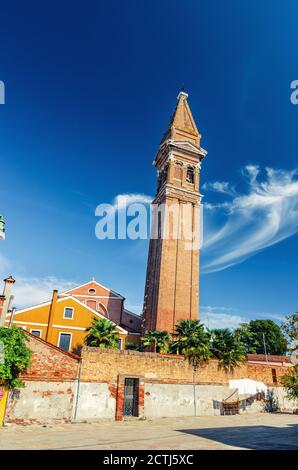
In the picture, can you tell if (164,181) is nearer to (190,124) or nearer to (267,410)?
(190,124)

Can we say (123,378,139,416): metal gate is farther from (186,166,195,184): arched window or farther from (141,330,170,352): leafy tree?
(186,166,195,184): arched window

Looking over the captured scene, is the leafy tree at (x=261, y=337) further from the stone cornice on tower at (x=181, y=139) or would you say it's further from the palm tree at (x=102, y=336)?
the palm tree at (x=102, y=336)

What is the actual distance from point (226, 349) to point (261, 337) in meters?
32.6

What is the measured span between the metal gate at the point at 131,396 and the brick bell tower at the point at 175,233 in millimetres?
9848

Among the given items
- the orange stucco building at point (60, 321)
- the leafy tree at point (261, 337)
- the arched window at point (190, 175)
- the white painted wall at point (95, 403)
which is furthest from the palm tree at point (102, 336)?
the leafy tree at point (261, 337)

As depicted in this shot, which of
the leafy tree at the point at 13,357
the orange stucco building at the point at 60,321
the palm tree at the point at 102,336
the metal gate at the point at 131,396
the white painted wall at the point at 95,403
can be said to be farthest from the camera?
Answer: the orange stucco building at the point at 60,321

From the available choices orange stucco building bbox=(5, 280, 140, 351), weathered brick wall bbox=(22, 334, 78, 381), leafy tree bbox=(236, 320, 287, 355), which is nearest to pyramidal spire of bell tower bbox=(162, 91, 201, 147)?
orange stucco building bbox=(5, 280, 140, 351)

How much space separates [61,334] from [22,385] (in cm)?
1320

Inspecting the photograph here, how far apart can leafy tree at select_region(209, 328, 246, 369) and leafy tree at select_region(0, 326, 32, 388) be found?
14076mm

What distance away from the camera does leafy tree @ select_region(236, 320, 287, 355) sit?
51.7m

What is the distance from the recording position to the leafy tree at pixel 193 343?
2253 centimetres

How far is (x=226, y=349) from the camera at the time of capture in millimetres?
24016

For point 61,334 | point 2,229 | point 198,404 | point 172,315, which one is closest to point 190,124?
point 172,315

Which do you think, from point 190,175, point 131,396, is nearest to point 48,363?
point 131,396
